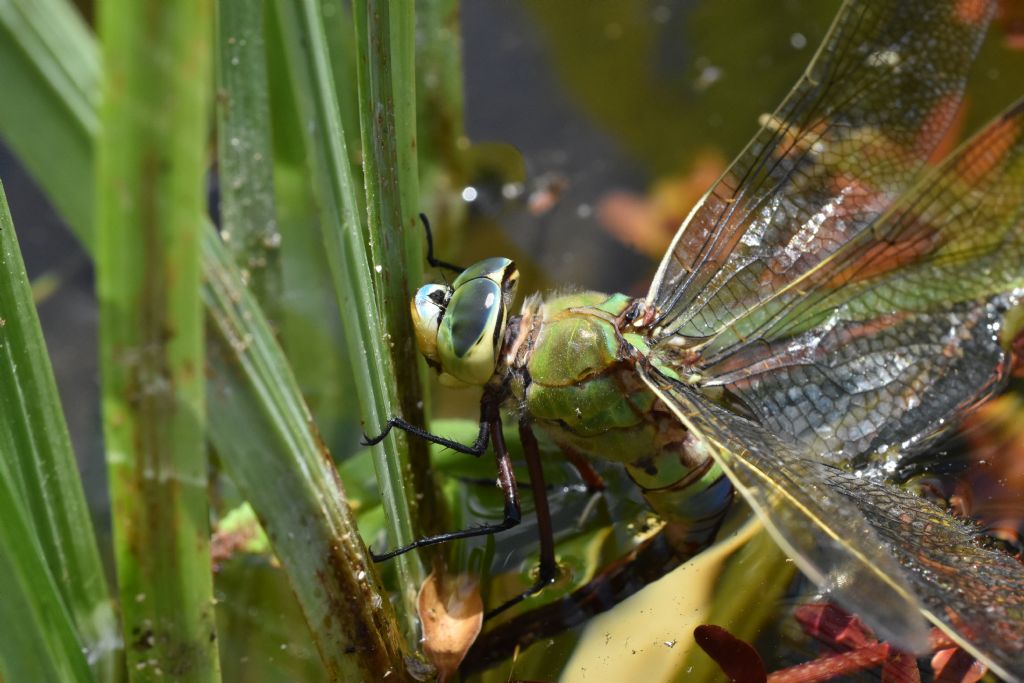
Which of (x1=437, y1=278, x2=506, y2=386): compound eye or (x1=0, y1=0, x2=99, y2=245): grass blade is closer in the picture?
(x1=0, y1=0, x2=99, y2=245): grass blade

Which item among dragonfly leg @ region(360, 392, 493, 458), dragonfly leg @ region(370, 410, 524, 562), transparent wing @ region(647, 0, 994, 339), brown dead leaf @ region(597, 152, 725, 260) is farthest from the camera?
brown dead leaf @ region(597, 152, 725, 260)

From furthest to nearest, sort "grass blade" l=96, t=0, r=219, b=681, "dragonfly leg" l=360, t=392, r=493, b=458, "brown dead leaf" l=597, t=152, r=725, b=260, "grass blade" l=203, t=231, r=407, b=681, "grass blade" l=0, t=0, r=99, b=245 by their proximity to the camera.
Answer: "brown dead leaf" l=597, t=152, r=725, b=260
"dragonfly leg" l=360, t=392, r=493, b=458
"grass blade" l=203, t=231, r=407, b=681
"grass blade" l=0, t=0, r=99, b=245
"grass blade" l=96, t=0, r=219, b=681

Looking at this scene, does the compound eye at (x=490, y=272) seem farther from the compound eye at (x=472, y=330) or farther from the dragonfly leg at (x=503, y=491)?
the dragonfly leg at (x=503, y=491)

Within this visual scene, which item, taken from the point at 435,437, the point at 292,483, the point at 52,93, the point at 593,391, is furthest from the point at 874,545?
the point at 52,93

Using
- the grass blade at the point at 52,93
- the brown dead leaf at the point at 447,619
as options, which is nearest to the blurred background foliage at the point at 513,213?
the grass blade at the point at 52,93

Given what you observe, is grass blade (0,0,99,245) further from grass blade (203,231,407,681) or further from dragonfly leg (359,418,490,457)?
dragonfly leg (359,418,490,457)

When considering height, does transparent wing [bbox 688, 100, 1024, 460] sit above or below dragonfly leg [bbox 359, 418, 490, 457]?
below

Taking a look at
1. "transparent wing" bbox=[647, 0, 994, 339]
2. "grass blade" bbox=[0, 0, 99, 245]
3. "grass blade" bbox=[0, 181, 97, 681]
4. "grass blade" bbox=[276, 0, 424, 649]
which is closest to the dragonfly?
"transparent wing" bbox=[647, 0, 994, 339]
